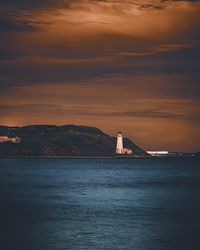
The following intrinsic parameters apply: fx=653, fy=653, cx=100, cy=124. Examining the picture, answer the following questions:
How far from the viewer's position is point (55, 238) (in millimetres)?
36750

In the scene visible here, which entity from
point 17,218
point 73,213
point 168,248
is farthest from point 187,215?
point 168,248

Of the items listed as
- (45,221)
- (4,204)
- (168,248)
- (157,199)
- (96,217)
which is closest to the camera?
(168,248)

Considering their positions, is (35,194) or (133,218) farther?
(35,194)

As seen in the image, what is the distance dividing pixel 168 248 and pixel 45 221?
13.0 meters

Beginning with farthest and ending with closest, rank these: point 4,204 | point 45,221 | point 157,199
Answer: point 157,199, point 4,204, point 45,221

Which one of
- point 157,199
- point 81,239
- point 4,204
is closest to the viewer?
point 81,239

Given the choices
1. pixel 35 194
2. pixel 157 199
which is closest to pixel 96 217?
pixel 157 199

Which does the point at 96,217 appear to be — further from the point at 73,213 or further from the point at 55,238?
the point at 55,238

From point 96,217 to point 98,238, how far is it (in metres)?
10.8

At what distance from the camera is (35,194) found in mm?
72062

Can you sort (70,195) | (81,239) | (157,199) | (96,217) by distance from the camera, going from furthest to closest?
1. (70,195)
2. (157,199)
3. (96,217)
4. (81,239)

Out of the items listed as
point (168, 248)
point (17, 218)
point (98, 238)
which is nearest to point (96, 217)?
point (17, 218)

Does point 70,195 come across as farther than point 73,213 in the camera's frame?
Yes

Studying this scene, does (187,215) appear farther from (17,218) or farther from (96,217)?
(17,218)
